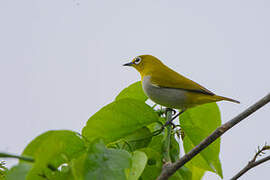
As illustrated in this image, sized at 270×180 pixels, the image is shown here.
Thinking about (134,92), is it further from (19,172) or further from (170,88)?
(19,172)

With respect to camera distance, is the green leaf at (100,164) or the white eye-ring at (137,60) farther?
the white eye-ring at (137,60)

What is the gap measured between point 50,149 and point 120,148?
1.72ft

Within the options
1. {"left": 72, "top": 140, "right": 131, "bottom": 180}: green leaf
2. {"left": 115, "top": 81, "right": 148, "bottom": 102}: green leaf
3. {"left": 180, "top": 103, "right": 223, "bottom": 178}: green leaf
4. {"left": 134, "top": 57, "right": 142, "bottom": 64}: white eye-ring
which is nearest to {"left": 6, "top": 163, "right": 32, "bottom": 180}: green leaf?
{"left": 72, "top": 140, "right": 131, "bottom": 180}: green leaf

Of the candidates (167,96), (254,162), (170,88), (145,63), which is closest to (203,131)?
(254,162)

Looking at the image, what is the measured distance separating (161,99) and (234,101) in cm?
38

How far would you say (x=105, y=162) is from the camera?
2.60 feet

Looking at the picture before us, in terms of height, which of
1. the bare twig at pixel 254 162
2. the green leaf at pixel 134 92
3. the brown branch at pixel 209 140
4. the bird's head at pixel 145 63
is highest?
the bird's head at pixel 145 63

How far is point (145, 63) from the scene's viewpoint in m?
2.44

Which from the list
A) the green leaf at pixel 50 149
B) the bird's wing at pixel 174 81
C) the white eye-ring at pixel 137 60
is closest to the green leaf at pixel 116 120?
the green leaf at pixel 50 149

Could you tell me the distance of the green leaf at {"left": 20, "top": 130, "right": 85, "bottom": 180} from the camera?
0.65 metres

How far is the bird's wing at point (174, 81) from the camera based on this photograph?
2002 millimetres

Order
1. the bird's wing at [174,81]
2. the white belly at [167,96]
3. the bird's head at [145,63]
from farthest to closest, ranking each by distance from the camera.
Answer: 1. the bird's head at [145,63]
2. the bird's wing at [174,81]
3. the white belly at [167,96]

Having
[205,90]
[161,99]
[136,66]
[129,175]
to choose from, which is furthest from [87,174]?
[136,66]

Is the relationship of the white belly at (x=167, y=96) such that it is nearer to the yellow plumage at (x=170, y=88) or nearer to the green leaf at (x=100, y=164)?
the yellow plumage at (x=170, y=88)
